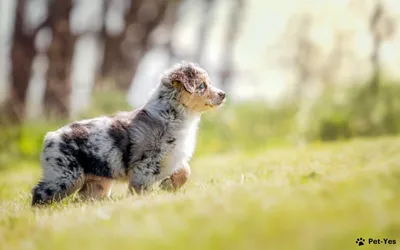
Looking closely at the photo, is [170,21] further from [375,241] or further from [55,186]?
[375,241]

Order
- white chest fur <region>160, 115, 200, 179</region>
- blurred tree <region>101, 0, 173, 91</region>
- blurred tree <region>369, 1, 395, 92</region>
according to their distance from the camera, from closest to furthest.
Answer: white chest fur <region>160, 115, 200, 179</region>
blurred tree <region>369, 1, 395, 92</region>
blurred tree <region>101, 0, 173, 91</region>

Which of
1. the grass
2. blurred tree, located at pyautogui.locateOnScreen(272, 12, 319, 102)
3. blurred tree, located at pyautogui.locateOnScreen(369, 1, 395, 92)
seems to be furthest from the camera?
blurred tree, located at pyautogui.locateOnScreen(272, 12, 319, 102)

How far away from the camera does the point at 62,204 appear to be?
267 inches

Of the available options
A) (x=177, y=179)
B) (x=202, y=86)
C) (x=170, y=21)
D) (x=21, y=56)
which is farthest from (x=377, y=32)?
(x=21, y=56)

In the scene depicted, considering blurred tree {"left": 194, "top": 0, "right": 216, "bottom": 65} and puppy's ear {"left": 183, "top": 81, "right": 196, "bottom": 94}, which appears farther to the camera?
blurred tree {"left": 194, "top": 0, "right": 216, "bottom": 65}

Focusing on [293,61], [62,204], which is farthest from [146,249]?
[293,61]

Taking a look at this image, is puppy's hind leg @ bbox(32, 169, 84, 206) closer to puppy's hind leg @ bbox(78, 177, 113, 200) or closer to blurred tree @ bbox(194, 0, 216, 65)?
puppy's hind leg @ bbox(78, 177, 113, 200)

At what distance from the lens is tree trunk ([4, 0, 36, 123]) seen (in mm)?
19359

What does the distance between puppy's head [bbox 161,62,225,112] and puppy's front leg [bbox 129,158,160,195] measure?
945mm

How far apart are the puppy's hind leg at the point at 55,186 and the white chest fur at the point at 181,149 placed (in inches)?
37.5

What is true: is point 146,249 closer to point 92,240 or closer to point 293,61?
point 92,240

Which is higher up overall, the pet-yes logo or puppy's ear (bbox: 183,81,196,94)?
puppy's ear (bbox: 183,81,196,94)

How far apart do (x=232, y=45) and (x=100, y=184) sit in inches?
542

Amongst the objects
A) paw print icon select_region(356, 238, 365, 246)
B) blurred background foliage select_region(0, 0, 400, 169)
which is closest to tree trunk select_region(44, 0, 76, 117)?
blurred background foliage select_region(0, 0, 400, 169)
